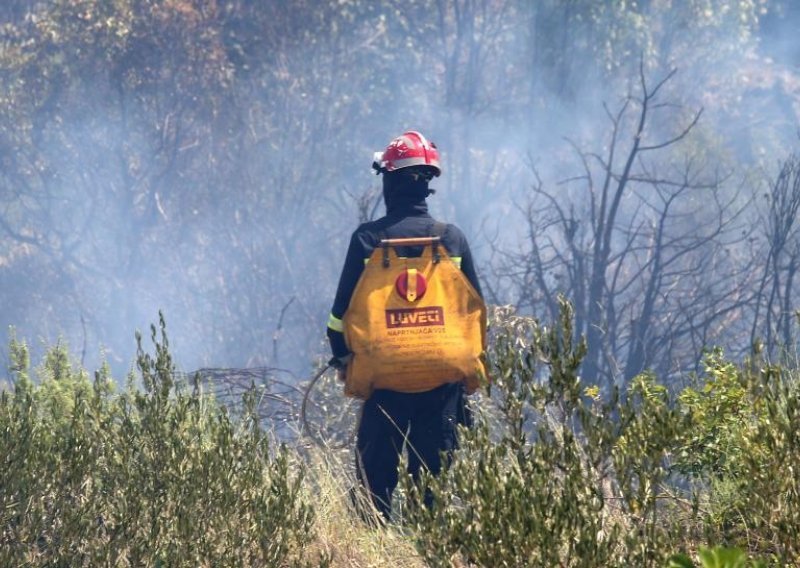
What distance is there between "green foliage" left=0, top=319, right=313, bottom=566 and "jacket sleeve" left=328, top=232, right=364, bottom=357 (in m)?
0.79

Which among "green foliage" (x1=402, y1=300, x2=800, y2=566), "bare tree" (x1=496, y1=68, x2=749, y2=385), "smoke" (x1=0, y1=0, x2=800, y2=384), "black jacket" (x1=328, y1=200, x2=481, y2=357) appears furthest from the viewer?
"smoke" (x1=0, y1=0, x2=800, y2=384)

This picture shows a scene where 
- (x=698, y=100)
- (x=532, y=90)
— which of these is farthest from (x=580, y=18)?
(x=698, y=100)

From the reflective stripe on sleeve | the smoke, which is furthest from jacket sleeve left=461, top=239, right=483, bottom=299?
the smoke

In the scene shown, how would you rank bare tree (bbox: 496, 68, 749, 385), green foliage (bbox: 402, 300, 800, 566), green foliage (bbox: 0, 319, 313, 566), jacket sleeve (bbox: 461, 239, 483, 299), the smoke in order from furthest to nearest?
1. the smoke
2. bare tree (bbox: 496, 68, 749, 385)
3. jacket sleeve (bbox: 461, 239, 483, 299)
4. green foliage (bbox: 0, 319, 313, 566)
5. green foliage (bbox: 402, 300, 800, 566)

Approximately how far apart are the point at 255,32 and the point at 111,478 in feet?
45.0

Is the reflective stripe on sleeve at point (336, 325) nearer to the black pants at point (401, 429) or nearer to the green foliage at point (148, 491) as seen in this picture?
the black pants at point (401, 429)

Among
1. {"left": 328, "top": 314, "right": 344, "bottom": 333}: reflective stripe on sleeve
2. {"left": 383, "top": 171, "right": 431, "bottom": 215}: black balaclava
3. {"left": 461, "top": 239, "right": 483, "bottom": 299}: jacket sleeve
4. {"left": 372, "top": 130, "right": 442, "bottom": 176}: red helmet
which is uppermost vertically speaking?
{"left": 372, "top": 130, "right": 442, "bottom": 176}: red helmet

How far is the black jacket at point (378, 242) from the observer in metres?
5.81

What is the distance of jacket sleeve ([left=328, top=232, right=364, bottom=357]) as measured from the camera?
5812 millimetres

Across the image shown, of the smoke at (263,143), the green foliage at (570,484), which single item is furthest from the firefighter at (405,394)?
the smoke at (263,143)

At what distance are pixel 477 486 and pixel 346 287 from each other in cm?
236

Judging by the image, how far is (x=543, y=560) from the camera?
11.3ft

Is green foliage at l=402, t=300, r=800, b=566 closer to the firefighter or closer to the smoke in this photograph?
the firefighter

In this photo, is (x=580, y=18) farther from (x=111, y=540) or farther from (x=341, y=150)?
(x=111, y=540)
